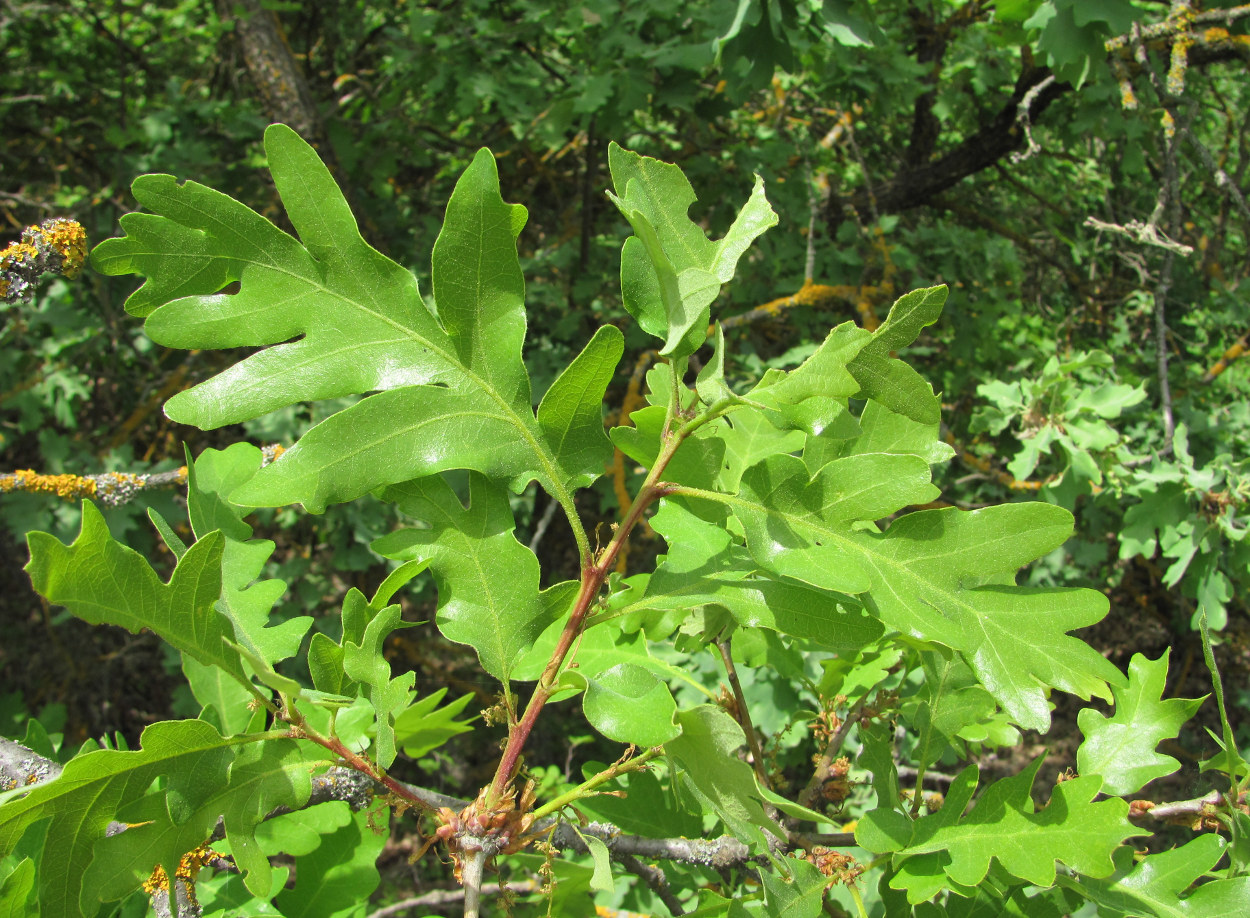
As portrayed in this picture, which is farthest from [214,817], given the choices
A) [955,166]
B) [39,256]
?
[955,166]

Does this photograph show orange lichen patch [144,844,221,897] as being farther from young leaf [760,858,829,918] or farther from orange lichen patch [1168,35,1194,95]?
orange lichen patch [1168,35,1194,95]

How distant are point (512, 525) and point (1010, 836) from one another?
0.74m

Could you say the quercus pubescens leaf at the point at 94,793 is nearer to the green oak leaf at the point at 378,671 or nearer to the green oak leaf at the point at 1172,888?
the green oak leaf at the point at 378,671

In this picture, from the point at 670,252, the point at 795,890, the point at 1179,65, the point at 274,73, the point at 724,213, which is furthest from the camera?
the point at 724,213

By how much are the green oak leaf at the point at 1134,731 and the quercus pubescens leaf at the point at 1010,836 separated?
180 mm

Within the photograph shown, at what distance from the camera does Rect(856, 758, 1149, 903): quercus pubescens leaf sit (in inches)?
37.9

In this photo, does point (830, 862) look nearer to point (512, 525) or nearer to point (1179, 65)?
point (512, 525)

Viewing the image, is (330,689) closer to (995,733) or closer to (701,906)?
(701,906)

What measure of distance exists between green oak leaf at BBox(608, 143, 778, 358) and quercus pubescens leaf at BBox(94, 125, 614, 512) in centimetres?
8

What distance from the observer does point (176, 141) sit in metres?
3.74

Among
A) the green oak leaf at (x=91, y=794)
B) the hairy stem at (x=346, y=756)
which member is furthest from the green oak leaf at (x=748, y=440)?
the green oak leaf at (x=91, y=794)

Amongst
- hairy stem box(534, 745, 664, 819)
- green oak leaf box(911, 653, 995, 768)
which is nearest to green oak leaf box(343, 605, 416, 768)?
hairy stem box(534, 745, 664, 819)

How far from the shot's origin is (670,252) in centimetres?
93

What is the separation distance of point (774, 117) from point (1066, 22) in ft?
4.97
